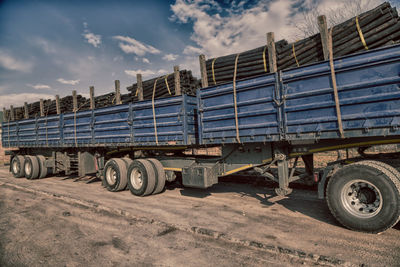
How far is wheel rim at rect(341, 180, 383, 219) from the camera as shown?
13.7 feet

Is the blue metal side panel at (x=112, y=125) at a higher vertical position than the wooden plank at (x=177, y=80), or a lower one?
lower

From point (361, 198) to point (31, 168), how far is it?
12.9 metres

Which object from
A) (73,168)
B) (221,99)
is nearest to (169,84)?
(221,99)

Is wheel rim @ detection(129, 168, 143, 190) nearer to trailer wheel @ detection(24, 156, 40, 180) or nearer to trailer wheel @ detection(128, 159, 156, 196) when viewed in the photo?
trailer wheel @ detection(128, 159, 156, 196)

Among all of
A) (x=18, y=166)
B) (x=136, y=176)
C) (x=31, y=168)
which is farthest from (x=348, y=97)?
(x=18, y=166)

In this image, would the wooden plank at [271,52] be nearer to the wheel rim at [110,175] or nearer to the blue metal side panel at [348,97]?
the blue metal side panel at [348,97]

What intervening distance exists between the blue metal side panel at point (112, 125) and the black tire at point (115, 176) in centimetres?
78

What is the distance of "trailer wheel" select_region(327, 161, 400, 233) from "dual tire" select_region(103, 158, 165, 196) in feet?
15.6

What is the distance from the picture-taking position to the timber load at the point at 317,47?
469cm

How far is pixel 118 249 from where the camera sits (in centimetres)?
404

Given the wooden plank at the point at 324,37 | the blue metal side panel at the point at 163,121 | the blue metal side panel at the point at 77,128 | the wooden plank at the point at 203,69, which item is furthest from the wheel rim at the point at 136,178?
the wooden plank at the point at 324,37

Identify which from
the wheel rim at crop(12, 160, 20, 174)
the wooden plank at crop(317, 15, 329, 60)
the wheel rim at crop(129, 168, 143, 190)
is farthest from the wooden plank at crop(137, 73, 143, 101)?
the wheel rim at crop(12, 160, 20, 174)

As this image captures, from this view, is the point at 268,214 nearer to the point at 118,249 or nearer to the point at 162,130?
the point at 118,249

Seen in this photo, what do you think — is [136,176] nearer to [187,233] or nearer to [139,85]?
[139,85]
